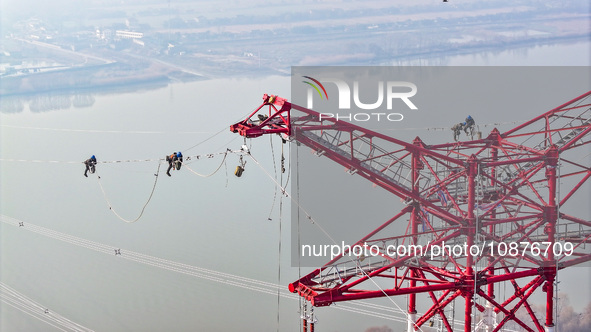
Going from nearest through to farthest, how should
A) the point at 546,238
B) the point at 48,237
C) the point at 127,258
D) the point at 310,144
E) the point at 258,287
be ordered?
the point at 310,144
the point at 546,238
the point at 258,287
the point at 127,258
the point at 48,237

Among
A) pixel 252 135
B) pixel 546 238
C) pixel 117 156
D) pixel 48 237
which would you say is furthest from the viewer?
pixel 117 156

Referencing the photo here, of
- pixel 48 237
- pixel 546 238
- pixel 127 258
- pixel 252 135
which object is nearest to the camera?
pixel 252 135

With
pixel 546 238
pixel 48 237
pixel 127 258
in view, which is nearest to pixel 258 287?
pixel 127 258

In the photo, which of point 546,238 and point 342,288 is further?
point 546,238

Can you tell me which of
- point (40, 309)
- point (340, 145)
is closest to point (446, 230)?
point (340, 145)

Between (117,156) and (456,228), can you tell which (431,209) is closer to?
(456,228)

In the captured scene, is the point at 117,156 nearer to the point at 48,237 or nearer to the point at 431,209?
the point at 48,237

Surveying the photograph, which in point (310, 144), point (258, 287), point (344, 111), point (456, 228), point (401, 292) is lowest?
point (258, 287)

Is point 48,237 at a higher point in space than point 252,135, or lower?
lower

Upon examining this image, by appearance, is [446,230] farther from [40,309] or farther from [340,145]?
[40,309]
